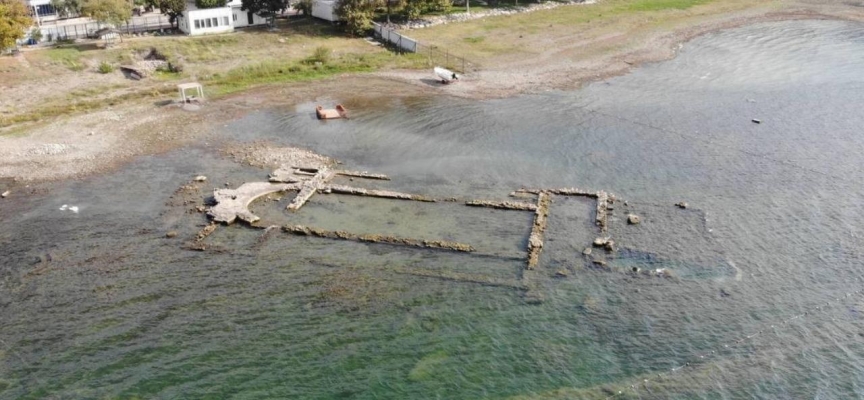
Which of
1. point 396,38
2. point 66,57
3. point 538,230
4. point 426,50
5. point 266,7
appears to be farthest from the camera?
point 266,7

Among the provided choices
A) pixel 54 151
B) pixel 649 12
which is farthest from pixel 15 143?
pixel 649 12

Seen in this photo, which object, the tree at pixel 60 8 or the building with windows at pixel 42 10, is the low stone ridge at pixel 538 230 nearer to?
the tree at pixel 60 8

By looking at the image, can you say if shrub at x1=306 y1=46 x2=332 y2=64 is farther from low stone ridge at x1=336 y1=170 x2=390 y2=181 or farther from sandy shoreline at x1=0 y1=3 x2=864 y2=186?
low stone ridge at x1=336 y1=170 x2=390 y2=181

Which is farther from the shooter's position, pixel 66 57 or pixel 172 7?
pixel 172 7

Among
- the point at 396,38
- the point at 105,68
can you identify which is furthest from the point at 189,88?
the point at 396,38

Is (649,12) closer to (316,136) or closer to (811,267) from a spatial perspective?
(316,136)

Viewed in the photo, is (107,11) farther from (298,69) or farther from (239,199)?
(239,199)

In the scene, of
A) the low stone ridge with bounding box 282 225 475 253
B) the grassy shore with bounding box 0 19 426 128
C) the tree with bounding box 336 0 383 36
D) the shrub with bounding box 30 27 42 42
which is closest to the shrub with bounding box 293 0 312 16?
the grassy shore with bounding box 0 19 426 128
